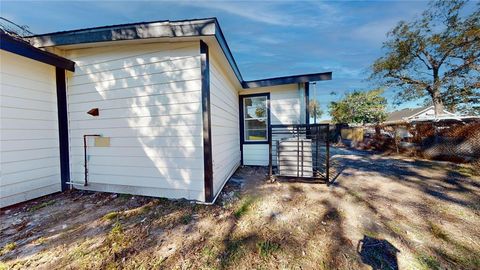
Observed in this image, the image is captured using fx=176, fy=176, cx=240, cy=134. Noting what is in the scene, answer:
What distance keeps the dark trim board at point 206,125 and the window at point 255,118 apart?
3.00 metres

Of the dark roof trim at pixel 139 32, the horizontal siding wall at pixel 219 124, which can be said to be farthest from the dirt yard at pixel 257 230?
the dark roof trim at pixel 139 32

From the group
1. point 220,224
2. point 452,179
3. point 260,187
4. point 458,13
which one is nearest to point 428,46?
point 458,13

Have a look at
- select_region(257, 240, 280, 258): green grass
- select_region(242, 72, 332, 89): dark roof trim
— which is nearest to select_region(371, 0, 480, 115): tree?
select_region(242, 72, 332, 89): dark roof trim

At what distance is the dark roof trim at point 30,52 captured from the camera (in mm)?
2564

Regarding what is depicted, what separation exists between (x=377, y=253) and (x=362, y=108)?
85.7 feet

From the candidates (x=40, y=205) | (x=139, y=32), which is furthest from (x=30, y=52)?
(x=40, y=205)

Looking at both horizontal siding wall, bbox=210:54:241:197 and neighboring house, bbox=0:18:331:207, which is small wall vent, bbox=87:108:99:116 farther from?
horizontal siding wall, bbox=210:54:241:197

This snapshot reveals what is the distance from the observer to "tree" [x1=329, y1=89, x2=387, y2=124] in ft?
72.9

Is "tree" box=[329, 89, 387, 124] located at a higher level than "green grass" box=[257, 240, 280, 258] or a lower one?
higher

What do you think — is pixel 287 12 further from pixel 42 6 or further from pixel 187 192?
pixel 42 6

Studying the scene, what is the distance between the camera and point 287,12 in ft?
17.2

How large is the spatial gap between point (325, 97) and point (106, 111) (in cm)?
3025

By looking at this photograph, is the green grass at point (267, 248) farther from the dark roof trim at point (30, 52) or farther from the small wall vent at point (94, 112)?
the dark roof trim at point (30, 52)

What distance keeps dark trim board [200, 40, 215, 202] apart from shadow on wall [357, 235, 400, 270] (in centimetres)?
→ 208
